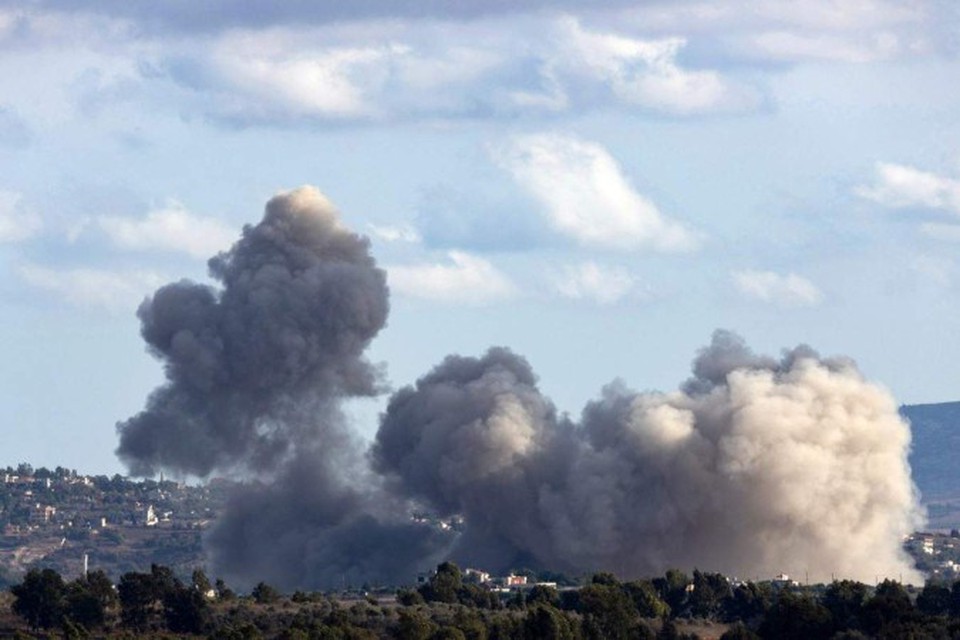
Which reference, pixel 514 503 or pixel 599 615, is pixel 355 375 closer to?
pixel 514 503

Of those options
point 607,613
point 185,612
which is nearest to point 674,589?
point 607,613

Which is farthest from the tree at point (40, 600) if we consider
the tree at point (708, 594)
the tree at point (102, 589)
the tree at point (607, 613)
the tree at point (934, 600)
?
the tree at point (934, 600)

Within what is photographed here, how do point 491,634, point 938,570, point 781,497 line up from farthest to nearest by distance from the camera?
1. point 938,570
2. point 781,497
3. point 491,634

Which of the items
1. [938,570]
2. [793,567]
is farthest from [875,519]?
[938,570]

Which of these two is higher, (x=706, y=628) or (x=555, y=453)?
(x=555, y=453)

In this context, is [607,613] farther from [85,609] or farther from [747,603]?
[85,609]

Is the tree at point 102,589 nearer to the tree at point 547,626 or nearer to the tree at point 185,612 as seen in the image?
the tree at point 185,612

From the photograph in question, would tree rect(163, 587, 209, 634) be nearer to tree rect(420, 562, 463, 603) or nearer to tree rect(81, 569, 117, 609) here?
tree rect(81, 569, 117, 609)
